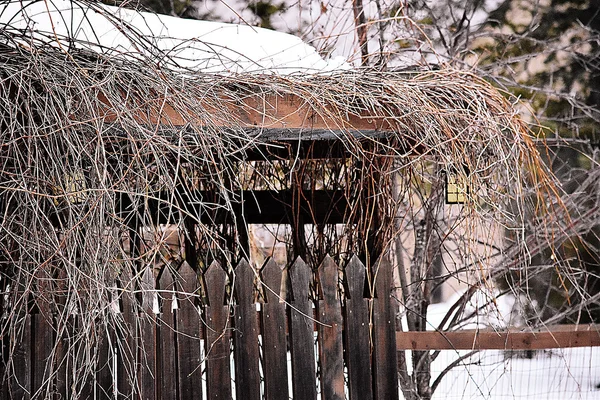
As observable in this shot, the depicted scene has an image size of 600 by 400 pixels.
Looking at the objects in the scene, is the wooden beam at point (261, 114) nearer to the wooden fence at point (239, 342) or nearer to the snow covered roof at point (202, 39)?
the snow covered roof at point (202, 39)

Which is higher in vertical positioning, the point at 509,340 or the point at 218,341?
the point at 218,341

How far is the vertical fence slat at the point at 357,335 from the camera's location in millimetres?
3051

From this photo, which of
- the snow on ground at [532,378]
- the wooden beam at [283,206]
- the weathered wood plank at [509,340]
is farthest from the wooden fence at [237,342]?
the snow on ground at [532,378]

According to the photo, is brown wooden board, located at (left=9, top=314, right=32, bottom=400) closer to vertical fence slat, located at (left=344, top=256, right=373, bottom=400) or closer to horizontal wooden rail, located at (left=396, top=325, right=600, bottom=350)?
vertical fence slat, located at (left=344, top=256, right=373, bottom=400)

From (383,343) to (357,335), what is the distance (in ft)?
0.42

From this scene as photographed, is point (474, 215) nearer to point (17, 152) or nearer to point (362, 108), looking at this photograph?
point (362, 108)

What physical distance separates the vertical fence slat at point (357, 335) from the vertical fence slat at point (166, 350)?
0.77m

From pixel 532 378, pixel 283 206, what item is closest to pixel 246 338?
pixel 283 206

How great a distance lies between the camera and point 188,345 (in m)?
2.82

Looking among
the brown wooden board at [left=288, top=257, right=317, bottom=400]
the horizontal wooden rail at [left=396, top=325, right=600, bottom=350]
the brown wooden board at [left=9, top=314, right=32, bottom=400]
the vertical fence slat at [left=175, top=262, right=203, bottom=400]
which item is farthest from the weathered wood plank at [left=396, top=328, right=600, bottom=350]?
the brown wooden board at [left=9, top=314, right=32, bottom=400]

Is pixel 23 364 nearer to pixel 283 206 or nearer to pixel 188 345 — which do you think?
pixel 188 345

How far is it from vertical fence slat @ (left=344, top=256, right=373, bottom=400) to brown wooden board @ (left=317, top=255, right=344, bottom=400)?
4 centimetres

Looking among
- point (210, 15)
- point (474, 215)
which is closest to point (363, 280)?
point (474, 215)

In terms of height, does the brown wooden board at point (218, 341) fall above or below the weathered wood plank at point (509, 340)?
above
